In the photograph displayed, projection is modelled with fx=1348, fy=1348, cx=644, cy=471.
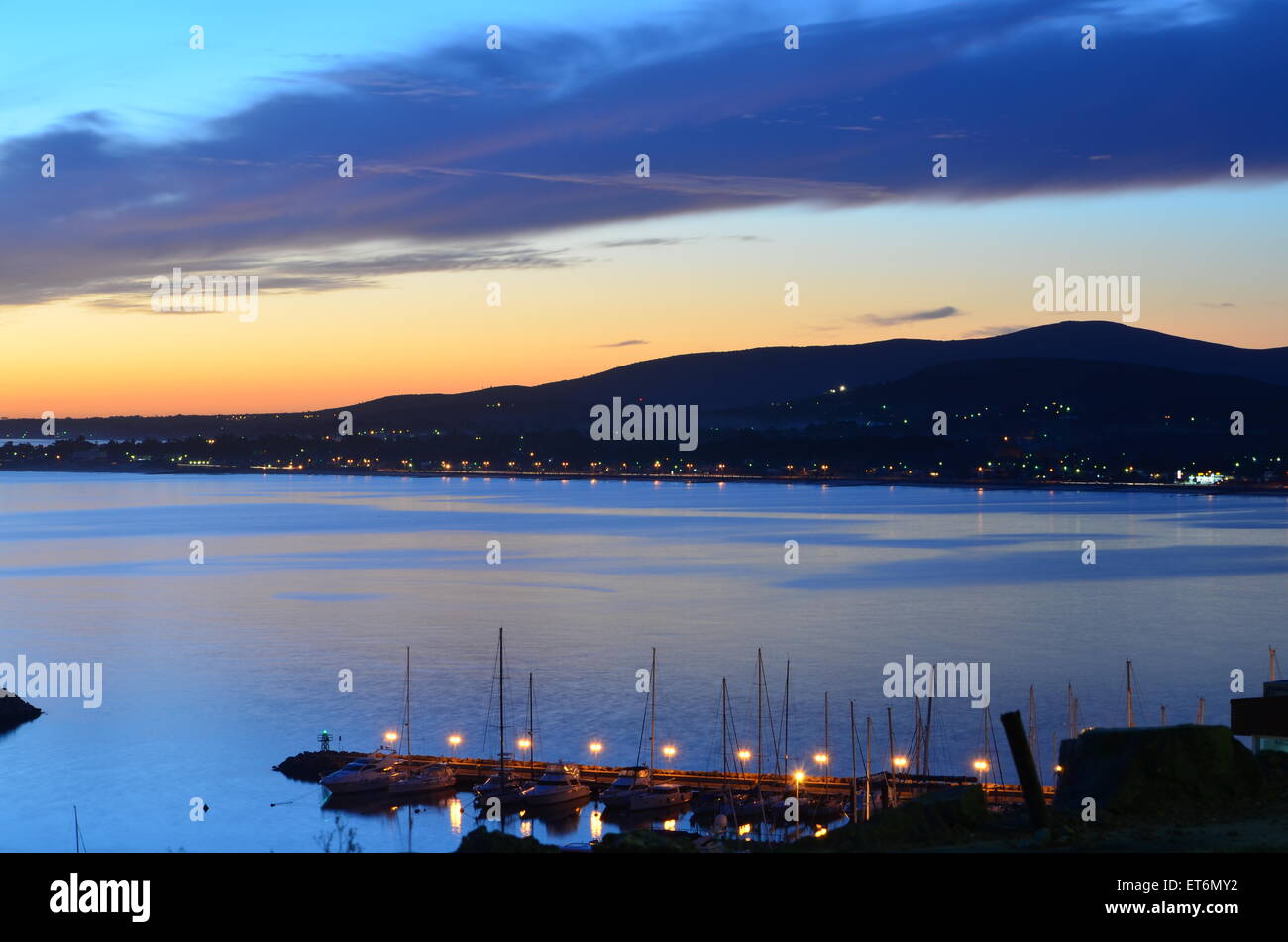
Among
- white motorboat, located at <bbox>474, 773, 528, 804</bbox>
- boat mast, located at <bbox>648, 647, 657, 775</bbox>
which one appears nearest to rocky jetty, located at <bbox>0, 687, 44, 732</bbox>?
white motorboat, located at <bbox>474, 773, 528, 804</bbox>

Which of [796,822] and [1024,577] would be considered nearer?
[796,822]

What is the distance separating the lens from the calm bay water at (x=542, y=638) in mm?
28469

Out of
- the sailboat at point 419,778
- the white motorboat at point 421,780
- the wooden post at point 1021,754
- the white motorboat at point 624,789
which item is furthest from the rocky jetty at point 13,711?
the wooden post at point 1021,754

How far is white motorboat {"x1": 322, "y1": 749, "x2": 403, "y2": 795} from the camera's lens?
87.1 ft

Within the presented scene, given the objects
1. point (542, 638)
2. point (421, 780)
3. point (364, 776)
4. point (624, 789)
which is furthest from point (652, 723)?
point (542, 638)

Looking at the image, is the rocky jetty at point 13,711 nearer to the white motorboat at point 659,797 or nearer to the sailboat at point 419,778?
the sailboat at point 419,778

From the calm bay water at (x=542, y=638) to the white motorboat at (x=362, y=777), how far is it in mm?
532

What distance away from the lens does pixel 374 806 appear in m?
26.1

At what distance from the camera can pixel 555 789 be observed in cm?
2555

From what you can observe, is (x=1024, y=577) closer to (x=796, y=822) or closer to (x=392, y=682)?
(x=392, y=682)
